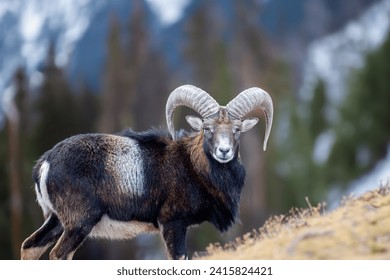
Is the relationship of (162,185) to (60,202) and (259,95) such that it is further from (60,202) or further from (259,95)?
(259,95)

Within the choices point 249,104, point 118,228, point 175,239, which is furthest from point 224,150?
point 118,228

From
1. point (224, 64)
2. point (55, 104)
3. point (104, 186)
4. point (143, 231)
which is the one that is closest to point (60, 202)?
point (104, 186)

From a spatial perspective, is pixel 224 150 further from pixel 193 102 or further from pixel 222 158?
pixel 193 102

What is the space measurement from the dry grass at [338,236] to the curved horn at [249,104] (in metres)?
1.54

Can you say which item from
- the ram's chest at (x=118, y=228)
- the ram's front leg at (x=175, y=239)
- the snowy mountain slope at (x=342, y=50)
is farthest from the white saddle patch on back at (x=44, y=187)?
the snowy mountain slope at (x=342, y=50)

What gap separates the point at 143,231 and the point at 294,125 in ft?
49.2

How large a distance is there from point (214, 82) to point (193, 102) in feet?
40.7

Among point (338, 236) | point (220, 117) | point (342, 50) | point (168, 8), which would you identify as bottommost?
point (338, 236)

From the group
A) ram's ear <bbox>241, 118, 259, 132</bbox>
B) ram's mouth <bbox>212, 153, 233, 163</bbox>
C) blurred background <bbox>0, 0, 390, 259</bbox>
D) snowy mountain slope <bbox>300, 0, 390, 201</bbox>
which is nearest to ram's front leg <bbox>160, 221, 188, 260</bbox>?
ram's mouth <bbox>212, 153, 233, 163</bbox>

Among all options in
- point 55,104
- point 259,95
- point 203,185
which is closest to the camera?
point 203,185

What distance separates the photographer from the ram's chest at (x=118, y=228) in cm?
890

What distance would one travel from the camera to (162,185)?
9102 mm

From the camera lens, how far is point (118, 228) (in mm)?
9016

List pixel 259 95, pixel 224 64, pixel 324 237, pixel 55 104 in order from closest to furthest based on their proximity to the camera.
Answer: pixel 324 237 < pixel 259 95 < pixel 55 104 < pixel 224 64
